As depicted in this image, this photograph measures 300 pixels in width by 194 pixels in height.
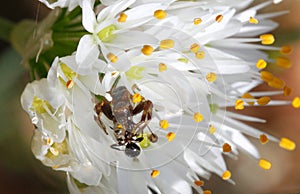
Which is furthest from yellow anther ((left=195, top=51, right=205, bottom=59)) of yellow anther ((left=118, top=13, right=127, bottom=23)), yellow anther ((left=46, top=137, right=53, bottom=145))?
yellow anther ((left=46, top=137, right=53, bottom=145))

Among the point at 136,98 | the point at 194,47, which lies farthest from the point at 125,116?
the point at 194,47

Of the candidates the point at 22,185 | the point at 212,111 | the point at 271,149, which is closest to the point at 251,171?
the point at 271,149

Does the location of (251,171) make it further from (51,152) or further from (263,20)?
(51,152)

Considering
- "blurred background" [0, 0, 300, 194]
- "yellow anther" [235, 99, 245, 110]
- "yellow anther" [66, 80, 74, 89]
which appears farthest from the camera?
"blurred background" [0, 0, 300, 194]

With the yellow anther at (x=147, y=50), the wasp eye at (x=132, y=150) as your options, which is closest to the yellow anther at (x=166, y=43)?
the yellow anther at (x=147, y=50)

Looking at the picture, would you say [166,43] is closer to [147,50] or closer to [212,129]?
[147,50]

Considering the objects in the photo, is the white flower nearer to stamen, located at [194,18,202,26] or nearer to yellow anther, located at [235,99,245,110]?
stamen, located at [194,18,202,26]
